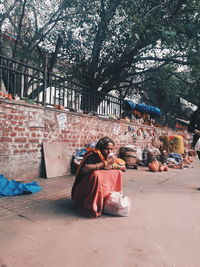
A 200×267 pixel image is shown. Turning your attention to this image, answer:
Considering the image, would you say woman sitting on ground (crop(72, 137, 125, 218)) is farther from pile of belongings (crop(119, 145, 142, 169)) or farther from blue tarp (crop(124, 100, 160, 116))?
blue tarp (crop(124, 100, 160, 116))

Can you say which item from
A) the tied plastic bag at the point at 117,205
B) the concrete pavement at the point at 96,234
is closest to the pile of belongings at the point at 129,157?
the concrete pavement at the point at 96,234

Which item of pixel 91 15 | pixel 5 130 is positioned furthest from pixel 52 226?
pixel 91 15

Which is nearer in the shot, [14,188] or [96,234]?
[96,234]

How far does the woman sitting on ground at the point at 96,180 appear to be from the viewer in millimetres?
2834

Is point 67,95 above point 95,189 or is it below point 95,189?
above

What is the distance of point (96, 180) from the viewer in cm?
284

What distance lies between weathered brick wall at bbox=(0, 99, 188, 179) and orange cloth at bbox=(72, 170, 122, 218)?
1944 millimetres

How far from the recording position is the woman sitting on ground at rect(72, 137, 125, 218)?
112 inches

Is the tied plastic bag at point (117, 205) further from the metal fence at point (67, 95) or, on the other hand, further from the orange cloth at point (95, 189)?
the metal fence at point (67, 95)

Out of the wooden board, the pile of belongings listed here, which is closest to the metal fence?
the wooden board

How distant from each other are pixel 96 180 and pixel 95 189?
0.40 feet

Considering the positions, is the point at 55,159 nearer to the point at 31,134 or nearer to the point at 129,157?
the point at 31,134

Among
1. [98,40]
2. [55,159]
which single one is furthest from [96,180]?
[98,40]

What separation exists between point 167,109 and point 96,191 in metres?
16.1
